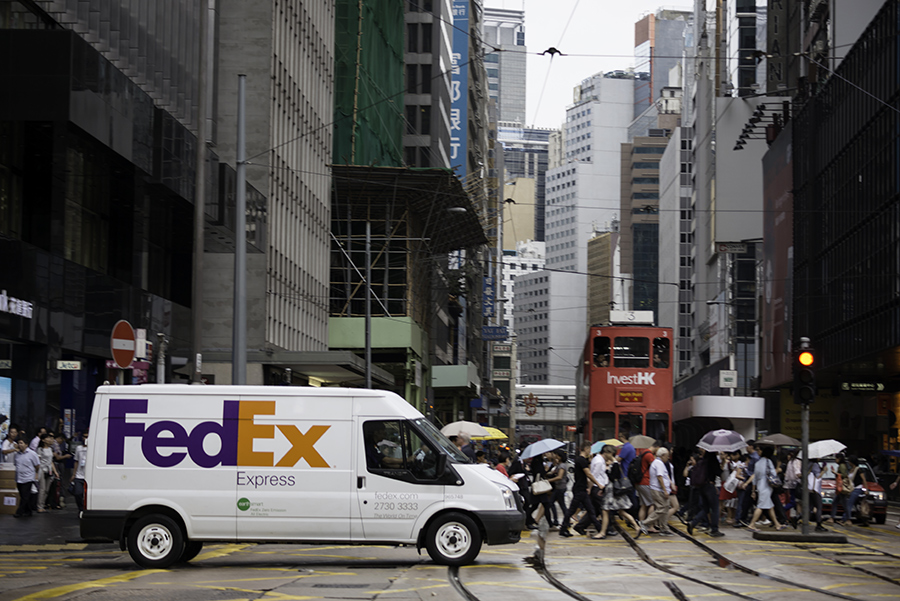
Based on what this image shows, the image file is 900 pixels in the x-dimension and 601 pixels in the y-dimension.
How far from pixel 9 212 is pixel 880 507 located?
64.0ft

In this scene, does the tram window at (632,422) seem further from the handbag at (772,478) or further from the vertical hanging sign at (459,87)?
the vertical hanging sign at (459,87)

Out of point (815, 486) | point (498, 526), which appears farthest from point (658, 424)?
point (498, 526)

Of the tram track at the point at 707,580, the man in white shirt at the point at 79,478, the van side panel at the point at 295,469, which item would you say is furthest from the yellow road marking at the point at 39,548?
the tram track at the point at 707,580

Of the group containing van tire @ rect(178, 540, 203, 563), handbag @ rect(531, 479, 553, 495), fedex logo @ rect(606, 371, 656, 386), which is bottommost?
van tire @ rect(178, 540, 203, 563)

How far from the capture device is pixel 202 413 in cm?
1497

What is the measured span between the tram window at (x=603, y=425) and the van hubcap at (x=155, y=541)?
16.7 m

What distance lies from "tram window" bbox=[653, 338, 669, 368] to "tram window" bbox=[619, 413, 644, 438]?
4.47ft

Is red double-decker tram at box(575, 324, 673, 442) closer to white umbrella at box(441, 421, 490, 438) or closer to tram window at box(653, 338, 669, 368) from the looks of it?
tram window at box(653, 338, 669, 368)

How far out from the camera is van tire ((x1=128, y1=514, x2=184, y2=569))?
14547 millimetres

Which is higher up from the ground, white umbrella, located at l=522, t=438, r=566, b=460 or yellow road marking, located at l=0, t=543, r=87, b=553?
white umbrella, located at l=522, t=438, r=566, b=460

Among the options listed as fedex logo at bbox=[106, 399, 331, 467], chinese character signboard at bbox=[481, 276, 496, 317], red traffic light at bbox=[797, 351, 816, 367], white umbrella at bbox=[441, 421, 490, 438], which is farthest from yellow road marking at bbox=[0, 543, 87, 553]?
chinese character signboard at bbox=[481, 276, 496, 317]

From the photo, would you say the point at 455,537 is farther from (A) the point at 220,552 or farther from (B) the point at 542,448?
(B) the point at 542,448

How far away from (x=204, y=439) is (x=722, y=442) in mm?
12602

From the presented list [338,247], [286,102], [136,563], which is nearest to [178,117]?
[286,102]
